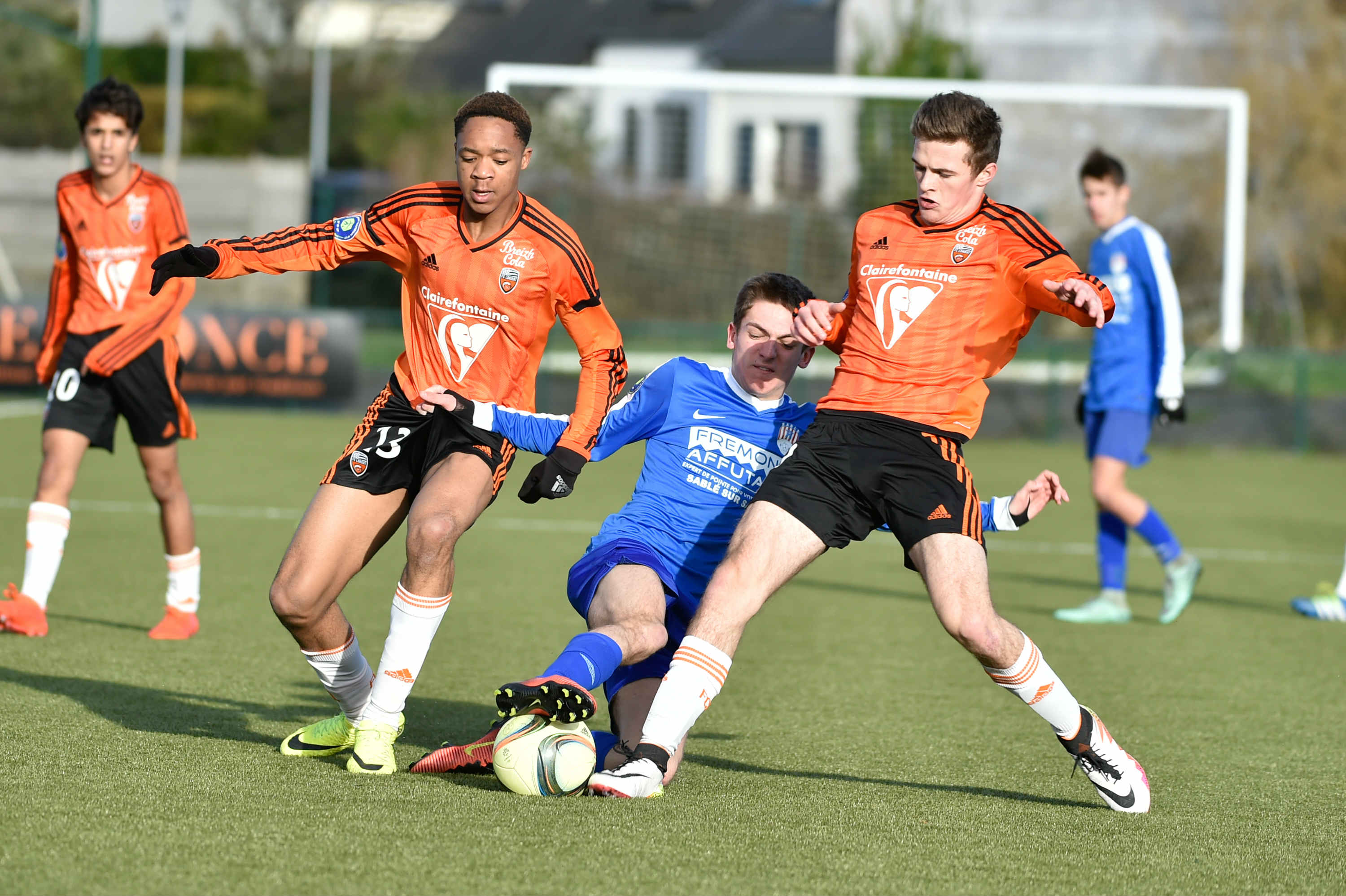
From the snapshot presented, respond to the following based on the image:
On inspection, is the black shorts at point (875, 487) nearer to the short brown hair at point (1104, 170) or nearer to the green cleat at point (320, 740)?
the green cleat at point (320, 740)

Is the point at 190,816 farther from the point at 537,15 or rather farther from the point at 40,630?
the point at 537,15

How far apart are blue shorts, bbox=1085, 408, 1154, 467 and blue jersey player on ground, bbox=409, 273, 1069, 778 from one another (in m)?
3.36

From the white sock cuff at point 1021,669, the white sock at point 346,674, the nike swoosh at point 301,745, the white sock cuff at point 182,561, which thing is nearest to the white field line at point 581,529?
the white sock cuff at point 182,561

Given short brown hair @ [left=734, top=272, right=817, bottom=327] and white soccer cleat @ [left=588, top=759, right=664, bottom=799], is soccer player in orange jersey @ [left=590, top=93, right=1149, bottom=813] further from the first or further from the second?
short brown hair @ [left=734, top=272, right=817, bottom=327]

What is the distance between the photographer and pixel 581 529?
33.6 ft

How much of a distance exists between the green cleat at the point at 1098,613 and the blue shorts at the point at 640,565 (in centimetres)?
360

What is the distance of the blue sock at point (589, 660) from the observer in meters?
3.68

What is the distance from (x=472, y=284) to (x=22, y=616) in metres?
2.79

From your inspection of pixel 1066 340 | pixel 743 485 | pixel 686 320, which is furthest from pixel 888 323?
pixel 686 320

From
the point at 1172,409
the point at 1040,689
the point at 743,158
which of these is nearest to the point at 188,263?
the point at 1040,689

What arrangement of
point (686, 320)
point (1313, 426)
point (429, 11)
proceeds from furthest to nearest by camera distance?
1. point (429, 11)
2. point (686, 320)
3. point (1313, 426)

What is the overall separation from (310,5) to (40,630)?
47374mm

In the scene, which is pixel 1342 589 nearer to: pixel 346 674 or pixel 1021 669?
pixel 1021 669

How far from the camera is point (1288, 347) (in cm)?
2370
